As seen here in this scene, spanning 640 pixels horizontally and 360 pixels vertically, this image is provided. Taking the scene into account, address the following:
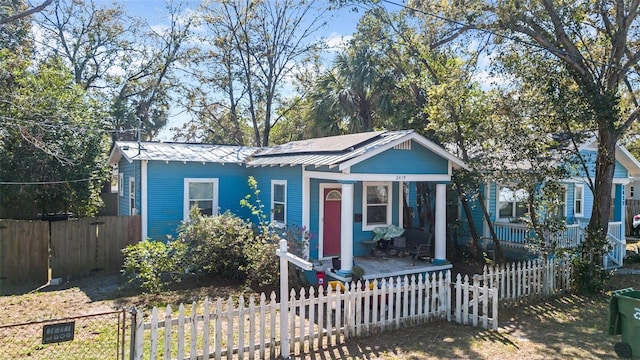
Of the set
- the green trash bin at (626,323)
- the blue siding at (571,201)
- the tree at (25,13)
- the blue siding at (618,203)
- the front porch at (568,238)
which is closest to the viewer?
the green trash bin at (626,323)

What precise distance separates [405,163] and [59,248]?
9614 millimetres

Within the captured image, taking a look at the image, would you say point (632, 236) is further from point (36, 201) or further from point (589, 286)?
point (36, 201)

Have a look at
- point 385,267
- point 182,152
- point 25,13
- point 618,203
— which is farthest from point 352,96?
point 25,13

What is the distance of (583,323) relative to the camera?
834 cm

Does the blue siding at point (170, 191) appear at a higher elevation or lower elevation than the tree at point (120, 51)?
lower

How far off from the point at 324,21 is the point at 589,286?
73.3 ft

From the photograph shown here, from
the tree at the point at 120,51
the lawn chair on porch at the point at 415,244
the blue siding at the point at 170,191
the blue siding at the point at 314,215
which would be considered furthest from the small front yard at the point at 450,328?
the tree at the point at 120,51

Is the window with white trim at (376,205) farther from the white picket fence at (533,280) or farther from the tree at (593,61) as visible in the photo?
the tree at (593,61)

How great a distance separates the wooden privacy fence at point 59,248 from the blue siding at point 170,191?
1.04 metres

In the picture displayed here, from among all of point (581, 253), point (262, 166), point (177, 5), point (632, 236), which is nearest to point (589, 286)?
point (581, 253)

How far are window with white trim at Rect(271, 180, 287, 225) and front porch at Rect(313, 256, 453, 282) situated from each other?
6.42ft

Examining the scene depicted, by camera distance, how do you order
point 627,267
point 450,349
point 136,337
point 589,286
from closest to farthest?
point 136,337
point 450,349
point 589,286
point 627,267

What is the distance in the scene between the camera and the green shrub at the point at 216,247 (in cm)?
1095

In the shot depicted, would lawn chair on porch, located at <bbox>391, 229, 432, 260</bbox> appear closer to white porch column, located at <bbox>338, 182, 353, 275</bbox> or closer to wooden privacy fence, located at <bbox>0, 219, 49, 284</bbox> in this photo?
white porch column, located at <bbox>338, 182, 353, 275</bbox>
